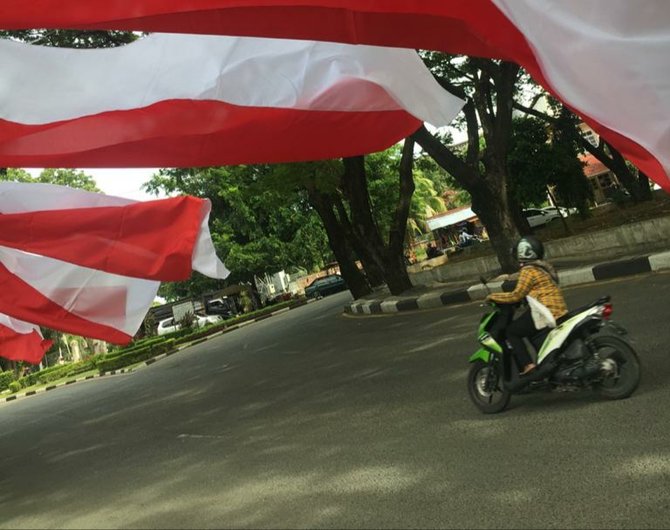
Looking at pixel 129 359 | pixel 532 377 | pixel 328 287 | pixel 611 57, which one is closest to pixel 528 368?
pixel 532 377

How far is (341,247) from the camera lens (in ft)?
70.4

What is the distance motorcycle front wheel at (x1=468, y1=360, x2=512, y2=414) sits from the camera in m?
5.24

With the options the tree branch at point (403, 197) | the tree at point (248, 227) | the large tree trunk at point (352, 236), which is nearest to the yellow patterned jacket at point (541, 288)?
the tree branch at point (403, 197)

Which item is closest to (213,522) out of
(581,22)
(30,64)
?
(30,64)

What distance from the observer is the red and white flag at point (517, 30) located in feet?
6.79

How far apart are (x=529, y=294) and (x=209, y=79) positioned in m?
2.92

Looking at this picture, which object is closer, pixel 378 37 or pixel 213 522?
Result: pixel 378 37

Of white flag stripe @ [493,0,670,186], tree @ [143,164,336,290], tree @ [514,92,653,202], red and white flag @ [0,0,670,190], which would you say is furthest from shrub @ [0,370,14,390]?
white flag stripe @ [493,0,670,186]

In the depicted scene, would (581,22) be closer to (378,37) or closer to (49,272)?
(378,37)

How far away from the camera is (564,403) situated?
5059 millimetres

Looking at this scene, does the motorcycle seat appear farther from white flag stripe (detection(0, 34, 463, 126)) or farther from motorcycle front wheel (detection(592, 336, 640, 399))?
white flag stripe (detection(0, 34, 463, 126))

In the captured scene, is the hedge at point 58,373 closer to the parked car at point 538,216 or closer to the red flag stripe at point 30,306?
the red flag stripe at point 30,306

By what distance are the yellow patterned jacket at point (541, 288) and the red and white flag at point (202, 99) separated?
1548 millimetres

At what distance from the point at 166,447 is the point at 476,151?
10980mm
